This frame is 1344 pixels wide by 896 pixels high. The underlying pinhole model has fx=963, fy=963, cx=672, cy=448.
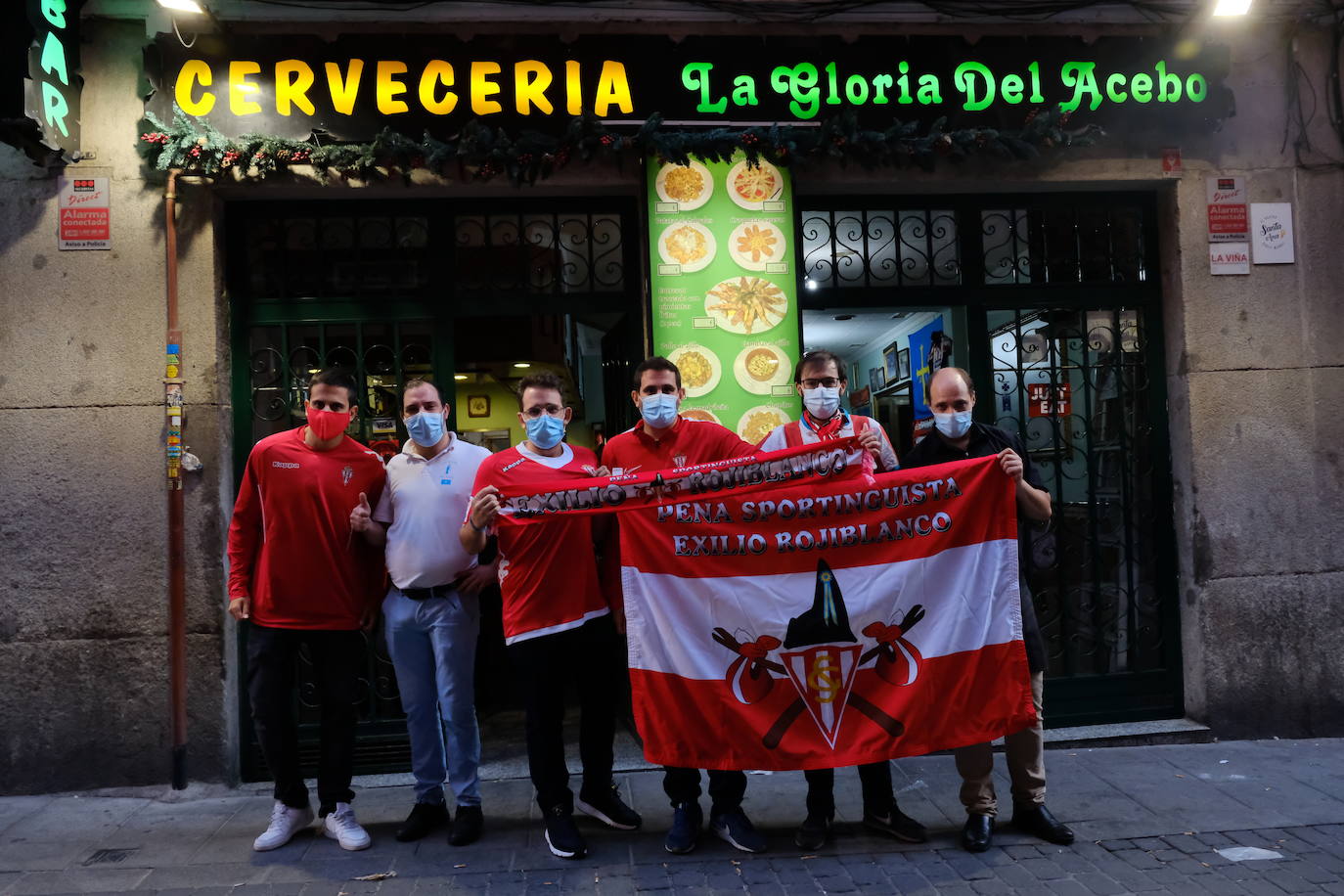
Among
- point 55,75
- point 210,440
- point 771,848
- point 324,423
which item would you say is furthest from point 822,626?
point 55,75

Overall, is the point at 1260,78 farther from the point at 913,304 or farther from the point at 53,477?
the point at 53,477

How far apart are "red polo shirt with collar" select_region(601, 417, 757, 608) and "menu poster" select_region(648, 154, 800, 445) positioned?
114 cm

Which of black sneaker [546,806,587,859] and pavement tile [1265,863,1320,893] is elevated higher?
black sneaker [546,806,587,859]

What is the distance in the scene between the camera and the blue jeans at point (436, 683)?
473 cm

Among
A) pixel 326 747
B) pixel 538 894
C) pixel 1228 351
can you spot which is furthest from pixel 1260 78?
pixel 326 747

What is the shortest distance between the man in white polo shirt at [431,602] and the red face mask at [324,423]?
33cm

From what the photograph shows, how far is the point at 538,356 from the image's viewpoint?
23.1 ft

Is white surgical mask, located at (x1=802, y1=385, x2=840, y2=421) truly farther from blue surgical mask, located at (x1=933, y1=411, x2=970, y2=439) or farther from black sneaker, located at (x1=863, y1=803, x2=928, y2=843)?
black sneaker, located at (x1=863, y1=803, x2=928, y2=843)

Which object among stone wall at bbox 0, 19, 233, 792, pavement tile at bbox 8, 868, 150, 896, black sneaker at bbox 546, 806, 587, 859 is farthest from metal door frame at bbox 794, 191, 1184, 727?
pavement tile at bbox 8, 868, 150, 896

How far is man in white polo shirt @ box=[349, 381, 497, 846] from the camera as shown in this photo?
470cm

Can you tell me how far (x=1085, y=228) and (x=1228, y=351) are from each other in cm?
124

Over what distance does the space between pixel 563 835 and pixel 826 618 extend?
1567mm

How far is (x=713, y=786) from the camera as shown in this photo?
4.60 metres

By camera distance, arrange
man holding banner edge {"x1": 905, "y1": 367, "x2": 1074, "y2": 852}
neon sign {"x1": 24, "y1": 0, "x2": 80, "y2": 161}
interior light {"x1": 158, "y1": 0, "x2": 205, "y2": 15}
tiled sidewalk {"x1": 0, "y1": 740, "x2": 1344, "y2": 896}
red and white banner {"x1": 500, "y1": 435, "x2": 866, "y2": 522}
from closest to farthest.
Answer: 1. tiled sidewalk {"x1": 0, "y1": 740, "x2": 1344, "y2": 896}
2. red and white banner {"x1": 500, "y1": 435, "x2": 866, "y2": 522}
3. man holding banner edge {"x1": 905, "y1": 367, "x2": 1074, "y2": 852}
4. neon sign {"x1": 24, "y1": 0, "x2": 80, "y2": 161}
5. interior light {"x1": 158, "y1": 0, "x2": 205, "y2": 15}
